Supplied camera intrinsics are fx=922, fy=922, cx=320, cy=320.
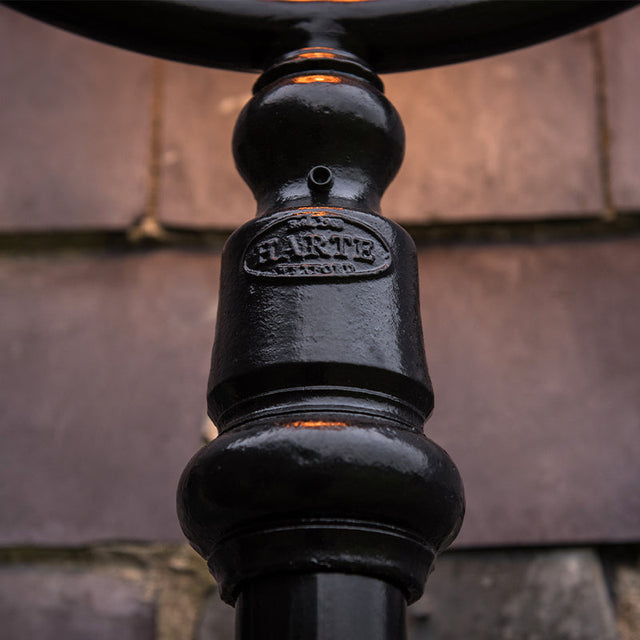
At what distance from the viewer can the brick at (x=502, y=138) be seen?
3.06ft

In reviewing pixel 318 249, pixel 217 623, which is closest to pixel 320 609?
pixel 318 249

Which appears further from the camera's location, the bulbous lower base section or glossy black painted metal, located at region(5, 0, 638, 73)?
glossy black painted metal, located at region(5, 0, 638, 73)

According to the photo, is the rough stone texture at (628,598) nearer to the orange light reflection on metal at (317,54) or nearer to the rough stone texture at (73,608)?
the rough stone texture at (73,608)

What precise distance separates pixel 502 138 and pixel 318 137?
0.54 m

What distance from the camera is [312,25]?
0.49m

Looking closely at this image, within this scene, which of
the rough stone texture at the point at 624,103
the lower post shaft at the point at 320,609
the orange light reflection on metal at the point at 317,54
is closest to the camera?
the lower post shaft at the point at 320,609

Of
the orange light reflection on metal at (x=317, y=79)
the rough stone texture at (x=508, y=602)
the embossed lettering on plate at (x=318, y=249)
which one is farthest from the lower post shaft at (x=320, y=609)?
the rough stone texture at (x=508, y=602)

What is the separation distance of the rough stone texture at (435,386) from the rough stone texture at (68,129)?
0.18 ft

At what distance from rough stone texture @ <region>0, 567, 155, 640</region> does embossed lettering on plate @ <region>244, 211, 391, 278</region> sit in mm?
509

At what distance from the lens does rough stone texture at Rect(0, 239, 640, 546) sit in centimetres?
85

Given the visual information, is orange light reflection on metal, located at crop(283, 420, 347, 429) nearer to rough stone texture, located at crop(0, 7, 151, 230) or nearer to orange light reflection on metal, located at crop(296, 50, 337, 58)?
orange light reflection on metal, located at crop(296, 50, 337, 58)

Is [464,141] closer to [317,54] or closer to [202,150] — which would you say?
[202,150]

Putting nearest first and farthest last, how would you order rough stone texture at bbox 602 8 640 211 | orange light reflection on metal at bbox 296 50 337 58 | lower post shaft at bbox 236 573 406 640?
lower post shaft at bbox 236 573 406 640 < orange light reflection on metal at bbox 296 50 337 58 < rough stone texture at bbox 602 8 640 211

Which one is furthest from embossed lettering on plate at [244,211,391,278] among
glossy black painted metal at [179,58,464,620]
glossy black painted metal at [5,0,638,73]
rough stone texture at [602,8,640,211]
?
rough stone texture at [602,8,640,211]
